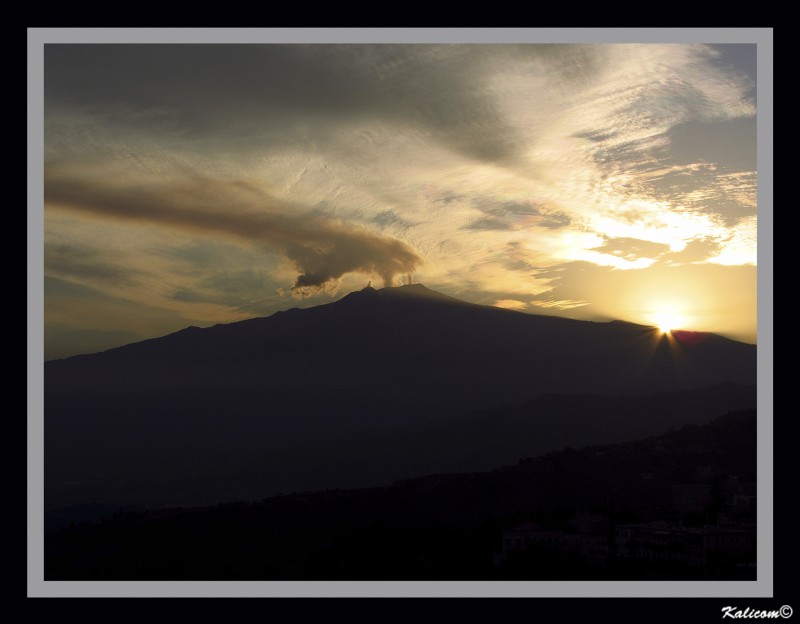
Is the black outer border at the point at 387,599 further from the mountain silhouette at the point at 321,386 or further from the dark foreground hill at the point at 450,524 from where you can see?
the mountain silhouette at the point at 321,386

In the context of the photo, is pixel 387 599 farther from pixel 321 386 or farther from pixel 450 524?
pixel 321 386

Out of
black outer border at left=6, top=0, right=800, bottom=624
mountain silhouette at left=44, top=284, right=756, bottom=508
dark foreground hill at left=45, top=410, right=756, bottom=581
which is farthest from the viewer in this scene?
mountain silhouette at left=44, top=284, right=756, bottom=508

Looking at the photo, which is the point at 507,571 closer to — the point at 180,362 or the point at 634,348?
the point at 634,348

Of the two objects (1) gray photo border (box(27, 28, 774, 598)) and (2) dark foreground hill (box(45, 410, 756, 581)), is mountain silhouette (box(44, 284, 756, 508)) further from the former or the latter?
(1) gray photo border (box(27, 28, 774, 598))

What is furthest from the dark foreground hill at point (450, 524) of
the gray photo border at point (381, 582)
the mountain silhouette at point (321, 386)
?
the gray photo border at point (381, 582)

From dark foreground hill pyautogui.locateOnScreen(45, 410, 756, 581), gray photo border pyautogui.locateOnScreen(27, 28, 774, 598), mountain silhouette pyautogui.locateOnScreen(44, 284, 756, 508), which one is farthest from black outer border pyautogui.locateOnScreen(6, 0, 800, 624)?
mountain silhouette pyautogui.locateOnScreen(44, 284, 756, 508)

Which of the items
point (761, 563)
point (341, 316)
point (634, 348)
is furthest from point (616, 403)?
point (761, 563)

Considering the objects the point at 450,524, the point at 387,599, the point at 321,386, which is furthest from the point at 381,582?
the point at 321,386
